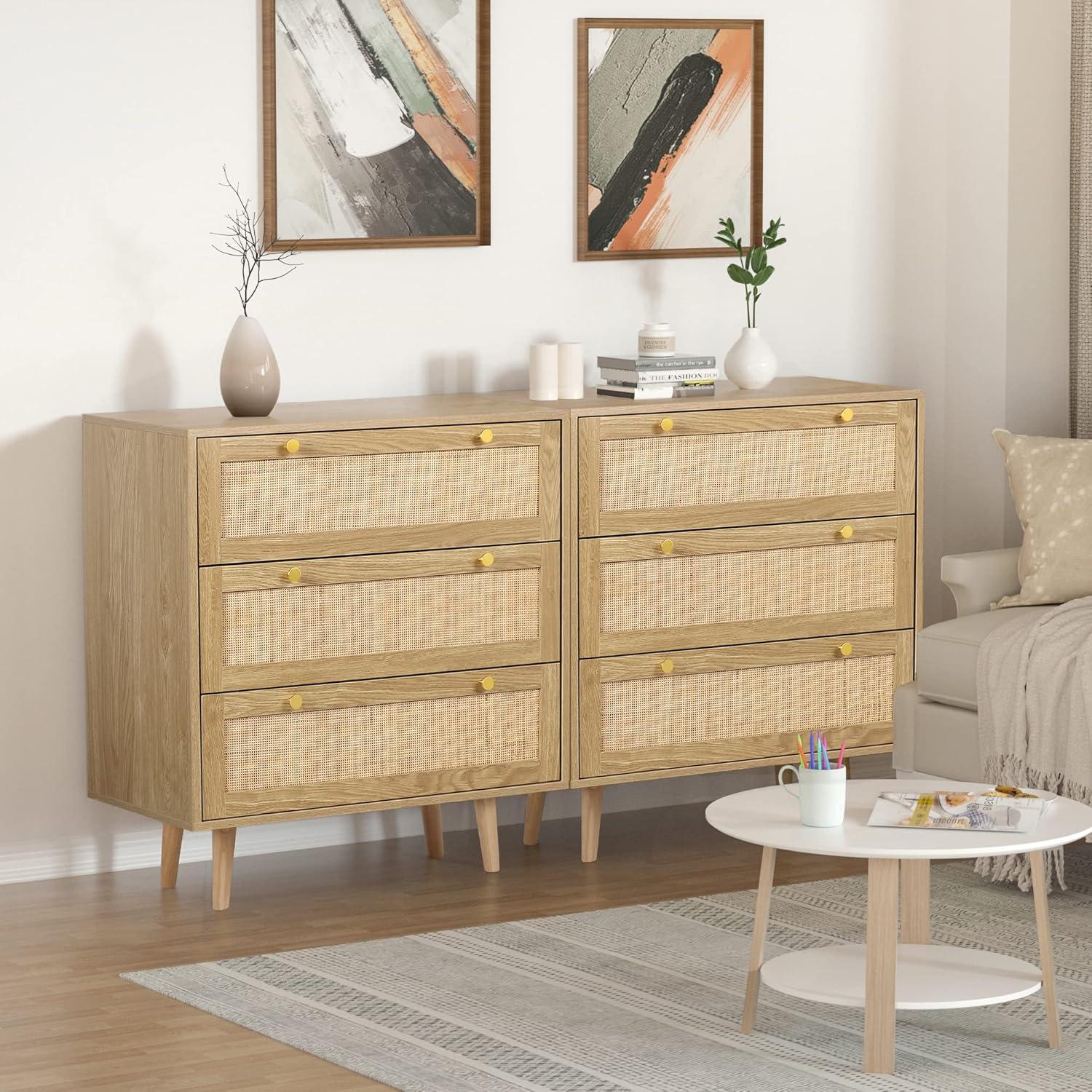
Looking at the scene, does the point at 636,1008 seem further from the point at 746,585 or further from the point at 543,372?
the point at 543,372

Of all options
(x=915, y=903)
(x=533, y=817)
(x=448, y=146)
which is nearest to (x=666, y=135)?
(x=448, y=146)

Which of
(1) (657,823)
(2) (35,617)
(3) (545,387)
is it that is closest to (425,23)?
(3) (545,387)

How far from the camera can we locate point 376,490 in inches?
173

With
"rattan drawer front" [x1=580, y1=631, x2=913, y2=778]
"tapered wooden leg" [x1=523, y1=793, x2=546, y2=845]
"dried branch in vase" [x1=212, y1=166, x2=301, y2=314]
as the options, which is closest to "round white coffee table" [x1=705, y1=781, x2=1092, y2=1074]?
"rattan drawer front" [x1=580, y1=631, x2=913, y2=778]

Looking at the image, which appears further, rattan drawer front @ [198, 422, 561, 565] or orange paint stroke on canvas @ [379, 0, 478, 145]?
orange paint stroke on canvas @ [379, 0, 478, 145]

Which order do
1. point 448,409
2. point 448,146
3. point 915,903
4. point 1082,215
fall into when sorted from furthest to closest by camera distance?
point 1082,215, point 448,146, point 448,409, point 915,903

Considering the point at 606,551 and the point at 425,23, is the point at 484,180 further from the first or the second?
the point at 606,551

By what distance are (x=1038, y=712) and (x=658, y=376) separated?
A: 1.13m

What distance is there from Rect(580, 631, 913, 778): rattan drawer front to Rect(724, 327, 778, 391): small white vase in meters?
0.63

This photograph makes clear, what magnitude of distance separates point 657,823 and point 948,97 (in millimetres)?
2026

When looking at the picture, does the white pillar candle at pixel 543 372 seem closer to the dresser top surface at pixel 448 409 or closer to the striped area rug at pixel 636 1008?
the dresser top surface at pixel 448 409

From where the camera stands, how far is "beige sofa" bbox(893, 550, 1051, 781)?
4.61 m

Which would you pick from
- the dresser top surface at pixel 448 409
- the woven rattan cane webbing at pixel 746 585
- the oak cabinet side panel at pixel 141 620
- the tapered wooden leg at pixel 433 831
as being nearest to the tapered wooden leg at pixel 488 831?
the tapered wooden leg at pixel 433 831

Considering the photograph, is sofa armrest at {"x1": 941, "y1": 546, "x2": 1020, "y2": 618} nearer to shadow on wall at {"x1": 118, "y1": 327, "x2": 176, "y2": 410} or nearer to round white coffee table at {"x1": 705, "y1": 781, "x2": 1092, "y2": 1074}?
round white coffee table at {"x1": 705, "y1": 781, "x2": 1092, "y2": 1074}
